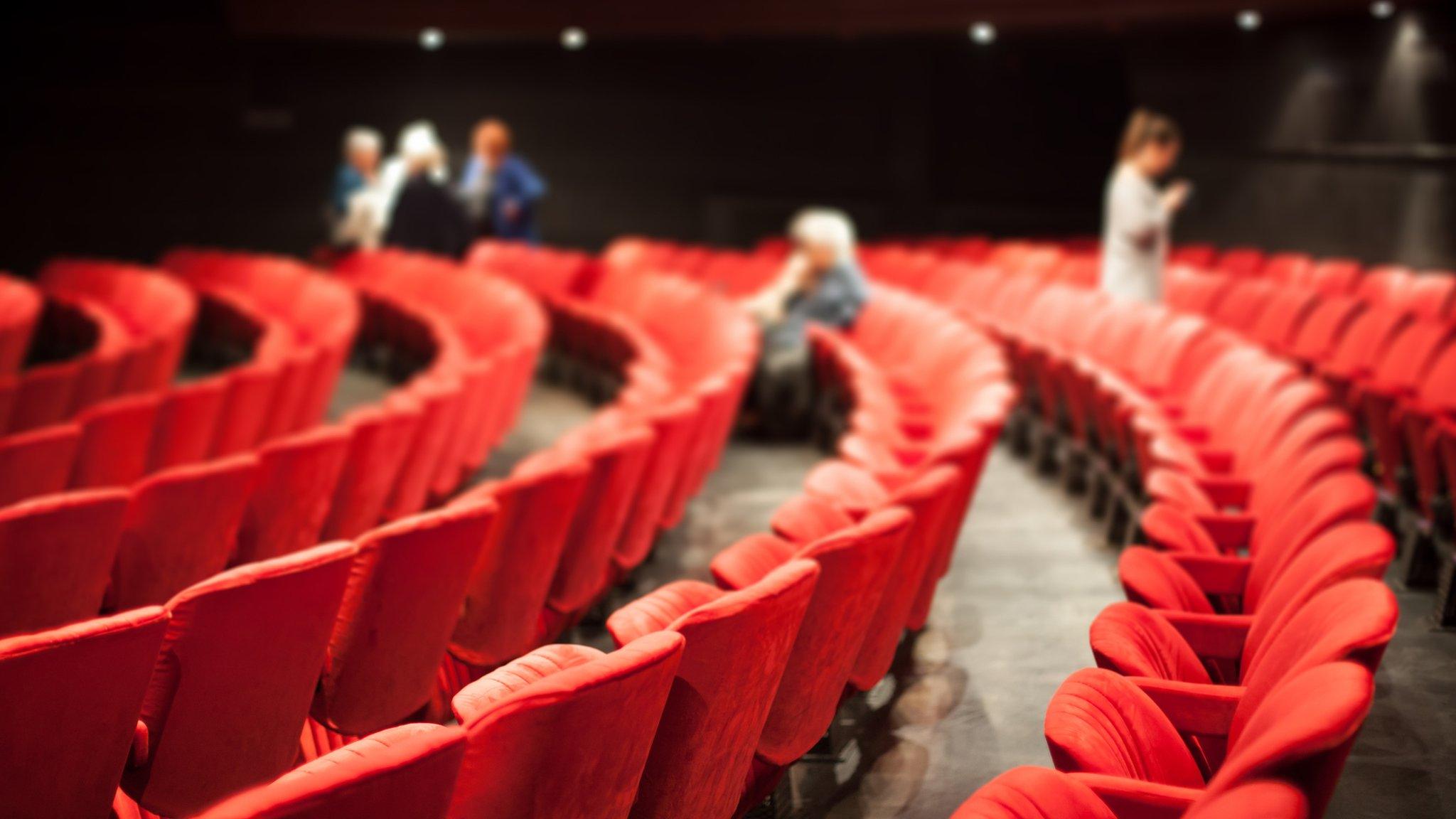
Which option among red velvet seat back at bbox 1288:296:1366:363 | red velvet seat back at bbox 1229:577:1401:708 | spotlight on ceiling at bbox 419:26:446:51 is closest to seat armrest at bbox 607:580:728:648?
red velvet seat back at bbox 1229:577:1401:708

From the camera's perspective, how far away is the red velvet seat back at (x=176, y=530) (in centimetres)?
192

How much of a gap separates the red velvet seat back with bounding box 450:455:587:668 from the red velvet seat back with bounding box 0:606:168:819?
629 mm

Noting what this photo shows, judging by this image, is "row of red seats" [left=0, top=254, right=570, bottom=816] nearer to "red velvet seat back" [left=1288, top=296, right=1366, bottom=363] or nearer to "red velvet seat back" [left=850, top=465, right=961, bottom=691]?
"red velvet seat back" [left=850, top=465, right=961, bottom=691]

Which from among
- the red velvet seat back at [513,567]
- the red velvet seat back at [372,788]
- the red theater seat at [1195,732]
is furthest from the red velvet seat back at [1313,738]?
the red velvet seat back at [513,567]

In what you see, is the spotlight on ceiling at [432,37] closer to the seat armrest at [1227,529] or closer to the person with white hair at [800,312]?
the person with white hair at [800,312]

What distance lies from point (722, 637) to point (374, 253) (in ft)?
17.7

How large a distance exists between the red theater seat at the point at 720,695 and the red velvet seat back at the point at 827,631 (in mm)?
111

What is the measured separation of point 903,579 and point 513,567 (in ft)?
1.83

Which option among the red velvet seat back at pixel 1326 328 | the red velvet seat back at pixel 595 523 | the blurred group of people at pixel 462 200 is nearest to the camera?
the red velvet seat back at pixel 595 523

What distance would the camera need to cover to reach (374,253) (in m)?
6.34

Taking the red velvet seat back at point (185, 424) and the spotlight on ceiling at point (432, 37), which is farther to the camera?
the spotlight on ceiling at point (432, 37)

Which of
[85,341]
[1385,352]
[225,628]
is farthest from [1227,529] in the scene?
[85,341]

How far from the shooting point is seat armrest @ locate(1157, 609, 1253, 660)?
168 centimetres

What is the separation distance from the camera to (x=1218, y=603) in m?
2.02
